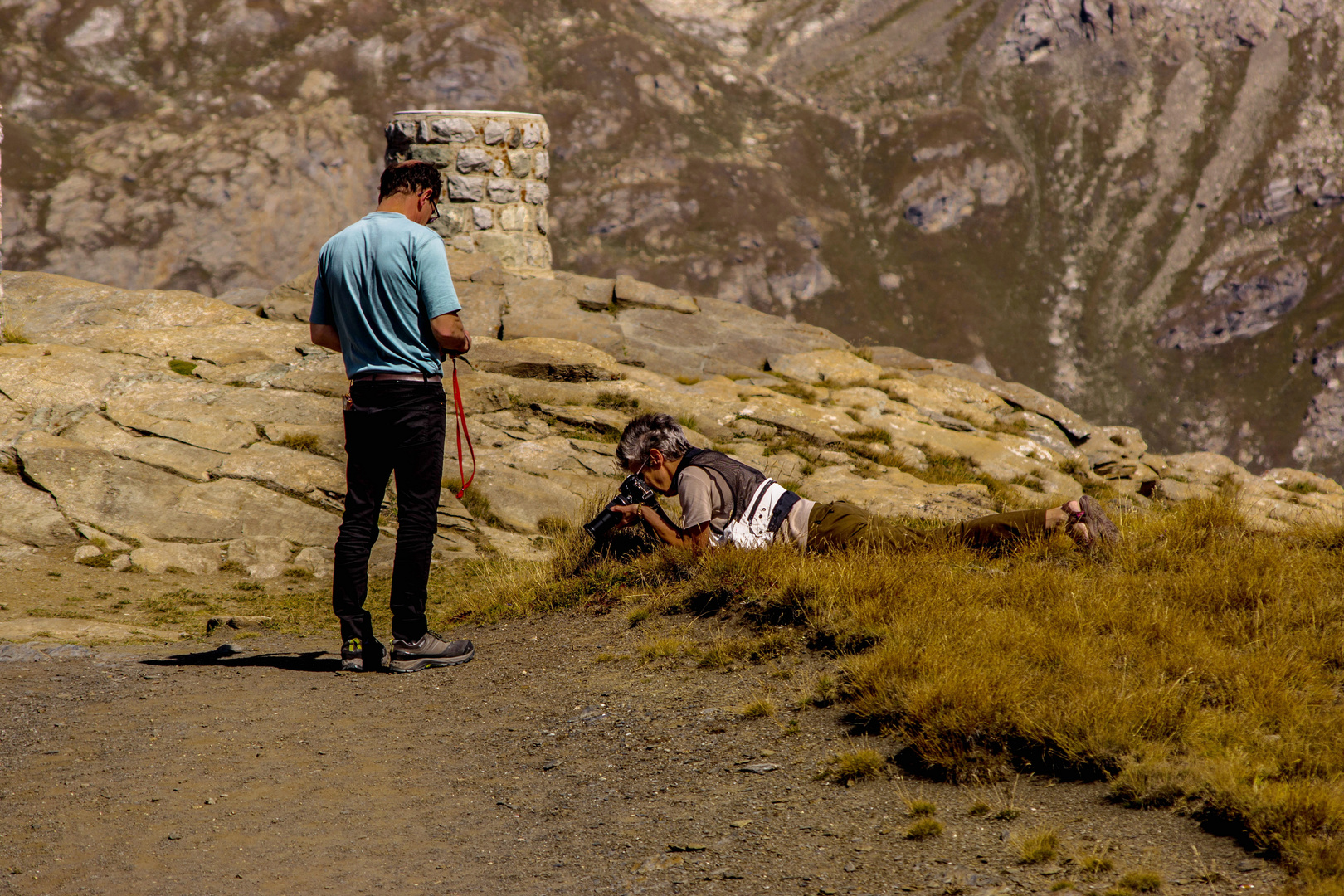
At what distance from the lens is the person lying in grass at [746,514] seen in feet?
19.2

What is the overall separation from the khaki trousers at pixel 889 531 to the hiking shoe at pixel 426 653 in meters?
2.05

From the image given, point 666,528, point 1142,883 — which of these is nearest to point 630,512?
point 666,528

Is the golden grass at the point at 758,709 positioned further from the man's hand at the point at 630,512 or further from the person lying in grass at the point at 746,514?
the man's hand at the point at 630,512

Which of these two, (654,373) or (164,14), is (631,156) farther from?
(654,373)

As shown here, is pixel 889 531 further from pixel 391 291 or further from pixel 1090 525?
pixel 391 291

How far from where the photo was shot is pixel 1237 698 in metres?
3.82

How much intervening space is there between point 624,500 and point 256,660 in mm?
2262

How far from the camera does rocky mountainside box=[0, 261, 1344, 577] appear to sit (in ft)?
29.3

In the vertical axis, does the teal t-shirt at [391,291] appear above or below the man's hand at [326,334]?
above

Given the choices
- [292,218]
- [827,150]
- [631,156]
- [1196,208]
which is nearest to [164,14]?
[292,218]

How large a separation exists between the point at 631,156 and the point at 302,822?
16084 centimetres

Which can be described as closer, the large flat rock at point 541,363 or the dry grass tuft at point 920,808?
the dry grass tuft at point 920,808


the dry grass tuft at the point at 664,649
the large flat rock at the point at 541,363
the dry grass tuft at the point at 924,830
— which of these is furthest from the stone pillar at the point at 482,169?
the dry grass tuft at the point at 924,830

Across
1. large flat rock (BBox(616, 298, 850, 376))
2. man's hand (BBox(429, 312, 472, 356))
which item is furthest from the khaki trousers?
large flat rock (BBox(616, 298, 850, 376))
